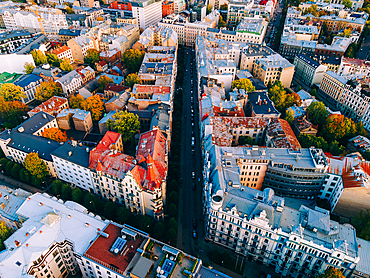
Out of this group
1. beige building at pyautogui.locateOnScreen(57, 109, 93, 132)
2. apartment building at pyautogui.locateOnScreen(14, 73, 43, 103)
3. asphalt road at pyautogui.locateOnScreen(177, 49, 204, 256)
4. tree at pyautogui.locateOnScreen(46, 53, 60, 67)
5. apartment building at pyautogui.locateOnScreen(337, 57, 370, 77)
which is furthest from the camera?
tree at pyautogui.locateOnScreen(46, 53, 60, 67)

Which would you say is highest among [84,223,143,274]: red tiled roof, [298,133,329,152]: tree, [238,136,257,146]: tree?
[298,133,329,152]: tree

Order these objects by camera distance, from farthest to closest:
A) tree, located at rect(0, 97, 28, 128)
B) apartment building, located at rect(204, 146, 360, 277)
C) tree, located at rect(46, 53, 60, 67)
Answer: tree, located at rect(46, 53, 60, 67)
tree, located at rect(0, 97, 28, 128)
apartment building, located at rect(204, 146, 360, 277)

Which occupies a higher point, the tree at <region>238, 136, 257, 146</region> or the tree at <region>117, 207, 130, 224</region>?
the tree at <region>238, 136, 257, 146</region>

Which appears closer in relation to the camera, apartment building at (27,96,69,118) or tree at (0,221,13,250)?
tree at (0,221,13,250)

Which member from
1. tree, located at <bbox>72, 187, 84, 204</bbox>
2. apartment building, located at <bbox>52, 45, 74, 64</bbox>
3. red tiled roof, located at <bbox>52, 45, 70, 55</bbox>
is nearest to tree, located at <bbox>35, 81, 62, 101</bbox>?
apartment building, located at <bbox>52, 45, 74, 64</bbox>

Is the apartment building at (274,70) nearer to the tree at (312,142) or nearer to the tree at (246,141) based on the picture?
the tree at (312,142)

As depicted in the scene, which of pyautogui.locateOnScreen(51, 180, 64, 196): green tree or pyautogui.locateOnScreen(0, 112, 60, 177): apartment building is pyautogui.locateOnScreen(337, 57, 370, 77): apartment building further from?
pyautogui.locateOnScreen(51, 180, 64, 196): green tree

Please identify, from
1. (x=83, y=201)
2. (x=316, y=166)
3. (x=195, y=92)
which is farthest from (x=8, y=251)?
(x=195, y=92)
